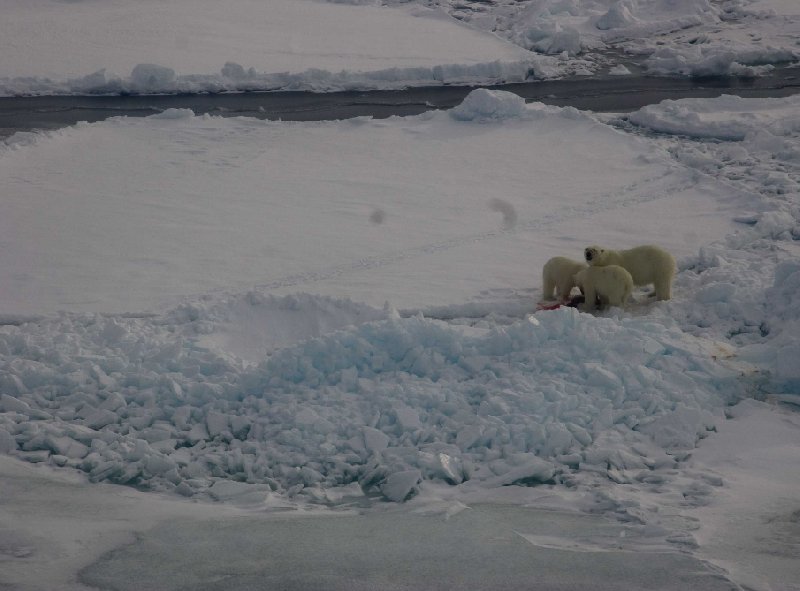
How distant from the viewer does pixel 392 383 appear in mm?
5484

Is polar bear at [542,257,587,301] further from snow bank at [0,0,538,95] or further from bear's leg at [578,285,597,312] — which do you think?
snow bank at [0,0,538,95]

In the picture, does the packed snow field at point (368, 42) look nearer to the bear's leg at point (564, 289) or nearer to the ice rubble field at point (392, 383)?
the ice rubble field at point (392, 383)

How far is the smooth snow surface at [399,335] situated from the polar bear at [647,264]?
0.13 meters

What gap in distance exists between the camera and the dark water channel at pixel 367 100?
10852 mm

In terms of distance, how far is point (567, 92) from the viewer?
38.8ft

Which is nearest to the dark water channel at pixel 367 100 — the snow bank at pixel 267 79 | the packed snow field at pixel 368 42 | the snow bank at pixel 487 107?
the snow bank at pixel 267 79

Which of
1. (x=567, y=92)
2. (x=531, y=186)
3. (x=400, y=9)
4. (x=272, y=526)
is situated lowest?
(x=272, y=526)

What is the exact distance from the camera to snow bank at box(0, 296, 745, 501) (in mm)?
4934

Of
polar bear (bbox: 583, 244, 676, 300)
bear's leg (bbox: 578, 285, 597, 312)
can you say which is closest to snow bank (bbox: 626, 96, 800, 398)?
polar bear (bbox: 583, 244, 676, 300)

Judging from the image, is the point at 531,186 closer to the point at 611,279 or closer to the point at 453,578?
the point at 611,279

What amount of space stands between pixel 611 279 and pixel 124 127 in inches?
225

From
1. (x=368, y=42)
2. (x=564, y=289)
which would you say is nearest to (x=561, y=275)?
(x=564, y=289)

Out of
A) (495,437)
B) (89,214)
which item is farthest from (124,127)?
(495,437)

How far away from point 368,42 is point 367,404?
9038mm
